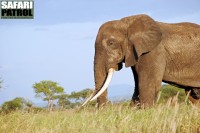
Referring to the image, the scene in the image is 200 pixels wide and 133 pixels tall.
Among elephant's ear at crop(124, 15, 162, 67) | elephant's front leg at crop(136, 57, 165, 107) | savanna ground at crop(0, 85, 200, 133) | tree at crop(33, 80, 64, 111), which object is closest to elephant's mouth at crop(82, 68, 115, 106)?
elephant's ear at crop(124, 15, 162, 67)

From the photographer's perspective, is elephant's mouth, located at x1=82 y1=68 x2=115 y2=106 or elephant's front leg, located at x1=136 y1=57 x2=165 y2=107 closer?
elephant's mouth, located at x1=82 y1=68 x2=115 y2=106

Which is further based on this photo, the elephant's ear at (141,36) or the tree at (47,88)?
the tree at (47,88)

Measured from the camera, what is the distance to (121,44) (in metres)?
11.9

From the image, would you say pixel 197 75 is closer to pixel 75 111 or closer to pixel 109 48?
pixel 109 48

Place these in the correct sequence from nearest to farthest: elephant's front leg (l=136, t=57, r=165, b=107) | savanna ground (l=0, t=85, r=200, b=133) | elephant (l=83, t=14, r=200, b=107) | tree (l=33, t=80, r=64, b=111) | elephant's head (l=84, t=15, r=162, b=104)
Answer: savanna ground (l=0, t=85, r=200, b=133)
elephant's front leg (l=136, t=57, r=165, b=107)
elephant (l=83, t=14, r=200, b=107)
elephant's head (l=84, t=15, r=162, b=104)
tree (l=33, t=80, r=64, b=111)

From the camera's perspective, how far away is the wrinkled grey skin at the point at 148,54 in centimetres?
1152

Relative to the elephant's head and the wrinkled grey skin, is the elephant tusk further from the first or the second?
the wrinkled grey skin

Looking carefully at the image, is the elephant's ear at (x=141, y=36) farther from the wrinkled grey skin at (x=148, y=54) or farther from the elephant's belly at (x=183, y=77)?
the elephant's belly at (x=183, y=77)

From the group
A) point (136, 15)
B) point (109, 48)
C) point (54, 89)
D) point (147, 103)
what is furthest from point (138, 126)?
point (54, 89)

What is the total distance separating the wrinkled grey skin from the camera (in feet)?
37.8

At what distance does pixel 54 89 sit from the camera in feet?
137

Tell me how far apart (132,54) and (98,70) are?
1.00m

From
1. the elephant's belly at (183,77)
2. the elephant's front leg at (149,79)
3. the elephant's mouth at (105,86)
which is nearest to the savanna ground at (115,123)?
the elephant's mouth at (105,86)

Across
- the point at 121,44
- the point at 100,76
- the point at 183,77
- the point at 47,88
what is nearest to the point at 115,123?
the point at 100,76
